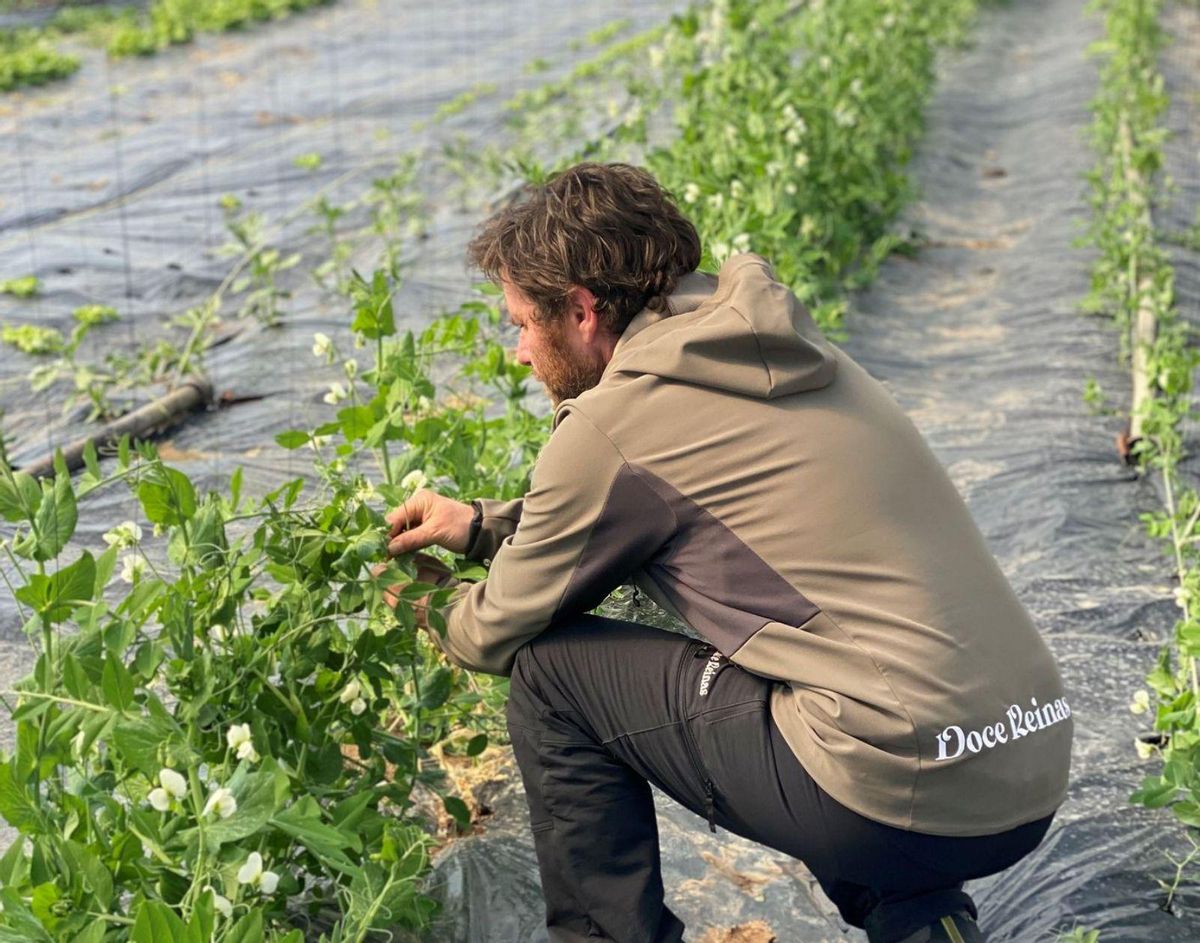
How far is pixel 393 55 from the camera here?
855cm

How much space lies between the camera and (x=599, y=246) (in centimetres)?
191

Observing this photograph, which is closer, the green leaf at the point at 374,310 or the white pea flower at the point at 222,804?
the white pea flower at the point at 222,804

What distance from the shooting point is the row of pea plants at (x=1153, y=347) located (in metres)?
2.17

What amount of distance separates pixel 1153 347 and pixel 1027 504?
2.58 feet

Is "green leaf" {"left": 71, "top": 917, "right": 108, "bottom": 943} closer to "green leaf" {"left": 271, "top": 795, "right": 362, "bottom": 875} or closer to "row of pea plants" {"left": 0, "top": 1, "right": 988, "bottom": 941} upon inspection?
"row of pea plants" {"left": 0, "top": 1, "right": 988, "bottom": 941}

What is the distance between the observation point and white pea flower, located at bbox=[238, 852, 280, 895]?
156 cm

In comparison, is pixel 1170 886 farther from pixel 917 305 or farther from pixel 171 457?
pixel 917 305

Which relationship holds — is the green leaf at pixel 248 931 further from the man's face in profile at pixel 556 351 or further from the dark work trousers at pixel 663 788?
the man's face in profile at pixel 556 351

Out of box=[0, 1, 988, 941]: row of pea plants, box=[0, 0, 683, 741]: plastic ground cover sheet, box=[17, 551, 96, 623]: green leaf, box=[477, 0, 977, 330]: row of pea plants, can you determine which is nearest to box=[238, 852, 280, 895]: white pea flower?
box=[0, 1, 988, 941]: row of pea plants

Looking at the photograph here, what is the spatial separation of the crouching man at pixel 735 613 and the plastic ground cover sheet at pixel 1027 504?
302 millimetres

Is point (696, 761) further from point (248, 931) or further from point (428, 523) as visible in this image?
point (248, 931)

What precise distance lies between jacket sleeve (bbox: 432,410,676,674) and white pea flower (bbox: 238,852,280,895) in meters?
0.46

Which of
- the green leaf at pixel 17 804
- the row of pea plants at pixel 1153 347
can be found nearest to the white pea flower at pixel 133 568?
the green leaf at pixel 17 804

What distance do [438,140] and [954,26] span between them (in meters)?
3.72
